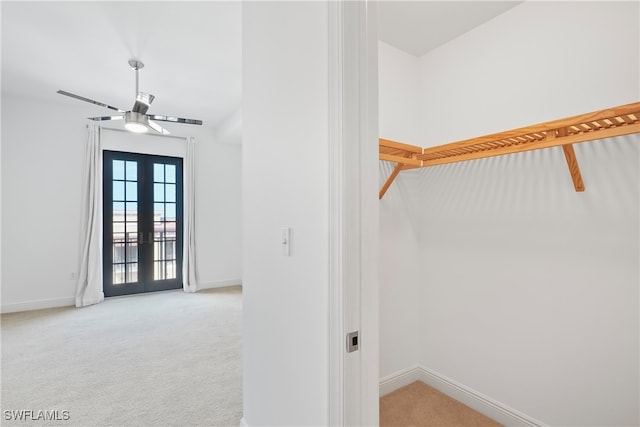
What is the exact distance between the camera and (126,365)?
2.56 meters

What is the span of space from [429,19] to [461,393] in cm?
248

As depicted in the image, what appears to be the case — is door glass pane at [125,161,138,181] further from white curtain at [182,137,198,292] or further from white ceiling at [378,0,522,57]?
white ceiling at [378,0,522,57]

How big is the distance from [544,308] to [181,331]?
3317 mm

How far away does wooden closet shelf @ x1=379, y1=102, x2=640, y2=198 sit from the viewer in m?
1.22

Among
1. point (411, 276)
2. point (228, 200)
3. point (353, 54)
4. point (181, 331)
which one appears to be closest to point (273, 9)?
point (353, 54)

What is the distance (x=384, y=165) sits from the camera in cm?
217

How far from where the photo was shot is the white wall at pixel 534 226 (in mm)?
1457

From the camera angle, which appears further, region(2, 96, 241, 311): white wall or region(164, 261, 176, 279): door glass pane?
region(164, 261, 176, 279): door glass pane

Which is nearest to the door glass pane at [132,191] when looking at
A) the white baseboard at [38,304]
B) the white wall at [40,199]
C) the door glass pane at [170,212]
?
the door glass pane at [170,212]

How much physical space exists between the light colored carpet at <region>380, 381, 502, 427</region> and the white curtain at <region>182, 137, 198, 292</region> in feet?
13.0

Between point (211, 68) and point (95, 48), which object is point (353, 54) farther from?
point (95, 48)

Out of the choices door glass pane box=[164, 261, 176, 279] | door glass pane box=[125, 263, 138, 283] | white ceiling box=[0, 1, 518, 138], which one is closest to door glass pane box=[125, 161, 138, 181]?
white ceiling box=[0, 1, 518, 138]

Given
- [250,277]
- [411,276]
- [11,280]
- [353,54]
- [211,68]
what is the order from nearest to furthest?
[353,54]
[250,277]
[411,276]
[211,68]
[11,280]

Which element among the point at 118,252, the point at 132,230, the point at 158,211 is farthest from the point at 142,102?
the point at 118,252
